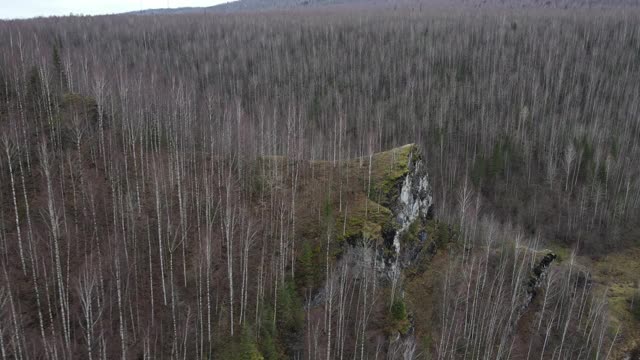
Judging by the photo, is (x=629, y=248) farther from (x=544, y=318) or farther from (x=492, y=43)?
(x=492, y=43)

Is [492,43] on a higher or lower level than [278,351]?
higher

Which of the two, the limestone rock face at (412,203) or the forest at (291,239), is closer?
the forest at (291,239)

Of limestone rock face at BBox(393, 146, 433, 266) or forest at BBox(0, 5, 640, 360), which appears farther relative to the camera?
limestone rock face at BBox(393, 146, 433, 266)

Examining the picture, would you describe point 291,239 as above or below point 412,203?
below

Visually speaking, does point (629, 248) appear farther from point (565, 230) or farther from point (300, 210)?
point (300, 210)

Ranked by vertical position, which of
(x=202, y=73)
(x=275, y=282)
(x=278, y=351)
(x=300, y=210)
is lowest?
(x=278, y=351)

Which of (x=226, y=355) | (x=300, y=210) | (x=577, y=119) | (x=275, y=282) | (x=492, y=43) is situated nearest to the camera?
(x=226, y=355)

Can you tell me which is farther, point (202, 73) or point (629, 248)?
point (202, 73)

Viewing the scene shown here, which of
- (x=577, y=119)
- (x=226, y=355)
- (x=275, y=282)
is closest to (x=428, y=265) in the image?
(x=275, y=282)

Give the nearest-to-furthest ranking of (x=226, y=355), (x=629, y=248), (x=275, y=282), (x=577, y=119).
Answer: (x=226, y=355), (x=275, y=282), (x=629, y=248), (x=577, y=119)

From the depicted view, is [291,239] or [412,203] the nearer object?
[291,239]
